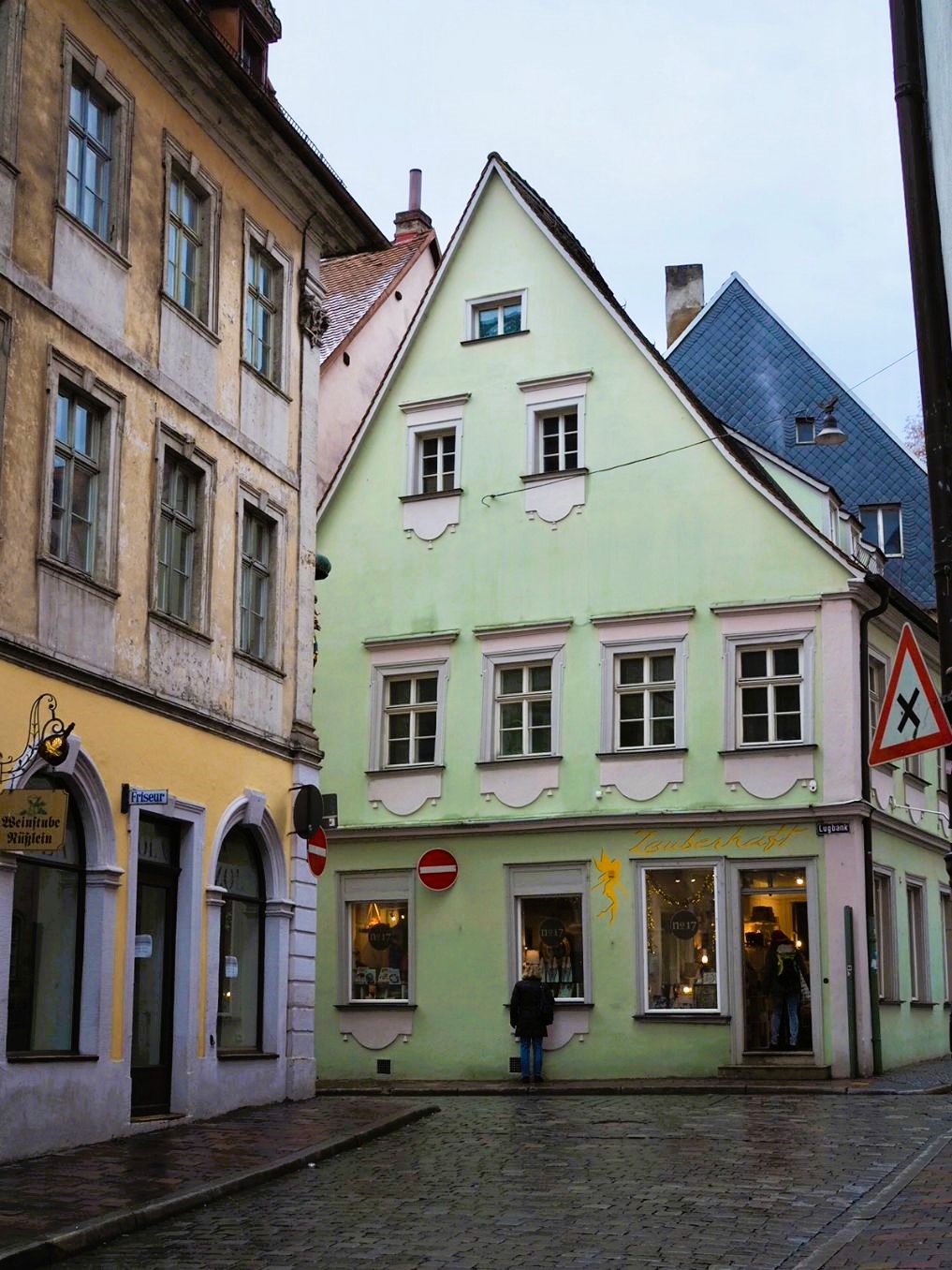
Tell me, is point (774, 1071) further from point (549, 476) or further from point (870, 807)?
point (549, 476)

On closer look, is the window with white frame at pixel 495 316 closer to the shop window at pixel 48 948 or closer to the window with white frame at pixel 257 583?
the window with white frame at pixel 257 583

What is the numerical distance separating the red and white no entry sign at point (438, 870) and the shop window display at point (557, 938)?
1.15 metres

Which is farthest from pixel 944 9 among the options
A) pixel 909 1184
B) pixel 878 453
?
pixel 878 453

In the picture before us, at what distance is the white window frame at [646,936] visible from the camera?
1017 inches

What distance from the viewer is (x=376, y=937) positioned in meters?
28.4

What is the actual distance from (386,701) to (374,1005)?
4829 millimetres

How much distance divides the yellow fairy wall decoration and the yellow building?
772 centimetres

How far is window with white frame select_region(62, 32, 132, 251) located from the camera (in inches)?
622

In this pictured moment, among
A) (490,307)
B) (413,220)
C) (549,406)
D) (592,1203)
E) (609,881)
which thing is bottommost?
(592,1203)

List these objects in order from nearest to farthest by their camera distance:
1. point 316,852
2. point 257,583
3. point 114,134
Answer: point 114,134
point 316,852
point 257,583

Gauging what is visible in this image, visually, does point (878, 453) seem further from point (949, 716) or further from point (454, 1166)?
point (949, 716)

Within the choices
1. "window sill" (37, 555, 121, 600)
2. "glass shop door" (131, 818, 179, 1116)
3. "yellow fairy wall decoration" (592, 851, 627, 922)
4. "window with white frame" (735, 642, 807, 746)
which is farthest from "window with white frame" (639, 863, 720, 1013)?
"window sill" (37, 555, 121, 600)

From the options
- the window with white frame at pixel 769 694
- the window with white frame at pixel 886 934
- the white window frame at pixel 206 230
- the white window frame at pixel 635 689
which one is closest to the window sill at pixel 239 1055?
the white window frame at pixel 206 230

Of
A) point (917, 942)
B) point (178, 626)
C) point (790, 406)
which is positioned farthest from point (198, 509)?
point (790, 406)
